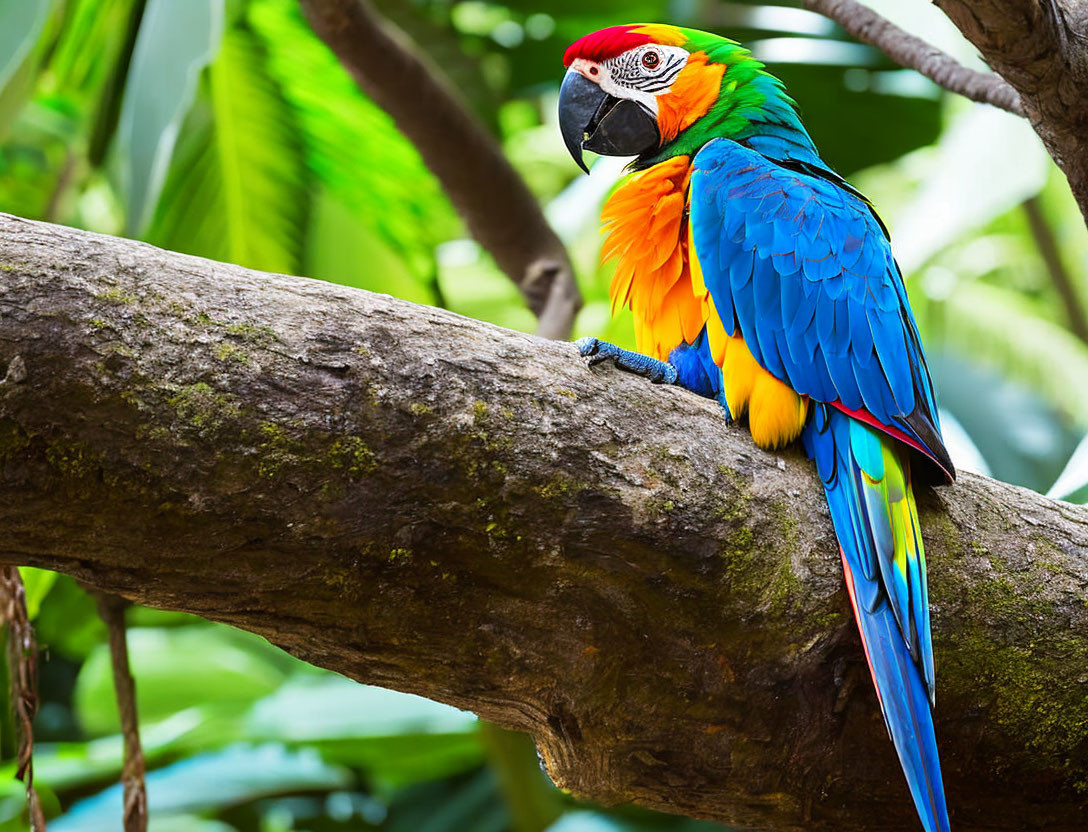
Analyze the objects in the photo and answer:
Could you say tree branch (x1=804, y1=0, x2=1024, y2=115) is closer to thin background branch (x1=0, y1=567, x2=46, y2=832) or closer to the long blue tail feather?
the long blue tail feather

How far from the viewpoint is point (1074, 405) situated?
313 centimetres

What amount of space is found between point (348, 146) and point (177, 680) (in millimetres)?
1484

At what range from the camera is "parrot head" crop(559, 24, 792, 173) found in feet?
4.75

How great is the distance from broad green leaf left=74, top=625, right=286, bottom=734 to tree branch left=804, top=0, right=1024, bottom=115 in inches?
80.9

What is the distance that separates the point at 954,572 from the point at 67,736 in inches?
125

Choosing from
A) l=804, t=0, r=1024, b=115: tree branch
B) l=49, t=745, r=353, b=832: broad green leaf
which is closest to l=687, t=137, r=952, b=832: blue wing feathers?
l=804, t=0, r=1024, b=115: tree branch

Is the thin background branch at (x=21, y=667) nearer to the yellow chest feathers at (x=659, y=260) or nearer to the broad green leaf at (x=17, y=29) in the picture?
the yellow chest feathers at (x=659, y=260)

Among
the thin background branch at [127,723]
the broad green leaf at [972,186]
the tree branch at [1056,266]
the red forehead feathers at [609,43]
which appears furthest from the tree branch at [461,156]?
the tree branch at [1056,266]

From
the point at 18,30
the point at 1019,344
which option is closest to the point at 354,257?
the point at 18,30

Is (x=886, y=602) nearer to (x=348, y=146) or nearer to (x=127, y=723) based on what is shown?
(x=127, y=723)

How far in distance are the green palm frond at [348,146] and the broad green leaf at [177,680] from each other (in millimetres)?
1221

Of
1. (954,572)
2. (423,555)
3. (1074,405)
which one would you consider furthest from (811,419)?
(1074,405)

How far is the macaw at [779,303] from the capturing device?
1.00 m

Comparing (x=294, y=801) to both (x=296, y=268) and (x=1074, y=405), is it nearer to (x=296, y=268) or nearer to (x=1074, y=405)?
(x=296, y=268)
